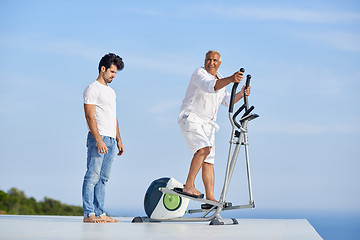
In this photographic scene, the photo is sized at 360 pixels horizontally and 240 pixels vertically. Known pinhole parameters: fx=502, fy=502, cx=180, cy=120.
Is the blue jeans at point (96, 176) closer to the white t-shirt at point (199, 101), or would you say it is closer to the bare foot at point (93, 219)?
the bare foot at point (93, 219)

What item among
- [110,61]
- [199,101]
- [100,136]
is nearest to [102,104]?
[100,136]

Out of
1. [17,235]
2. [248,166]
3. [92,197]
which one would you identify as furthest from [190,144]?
[17,235]

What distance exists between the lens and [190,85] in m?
4.84

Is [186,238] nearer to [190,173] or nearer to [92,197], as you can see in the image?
[190,173]

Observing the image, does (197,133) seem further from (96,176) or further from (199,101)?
(96,176)

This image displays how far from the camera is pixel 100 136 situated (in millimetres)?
4793

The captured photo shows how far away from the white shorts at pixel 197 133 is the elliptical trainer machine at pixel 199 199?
0.82 feet

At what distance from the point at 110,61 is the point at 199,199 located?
1617mm

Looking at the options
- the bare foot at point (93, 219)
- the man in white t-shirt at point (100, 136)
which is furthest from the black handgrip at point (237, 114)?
the bare foot at point (93, 219)

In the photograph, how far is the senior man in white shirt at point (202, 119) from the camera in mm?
4633

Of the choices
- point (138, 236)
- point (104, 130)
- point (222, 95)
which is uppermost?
point (222, 95)

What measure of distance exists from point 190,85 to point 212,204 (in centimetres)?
115

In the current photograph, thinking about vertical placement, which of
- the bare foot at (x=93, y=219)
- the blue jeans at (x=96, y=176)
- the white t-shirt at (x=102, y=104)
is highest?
the white t-shirt at (x=102, y=104)

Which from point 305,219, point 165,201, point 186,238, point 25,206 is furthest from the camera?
point 25,206
